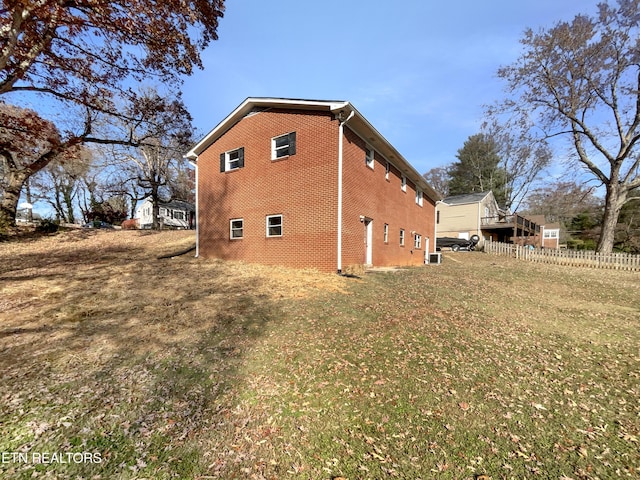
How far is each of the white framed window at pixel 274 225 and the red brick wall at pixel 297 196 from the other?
0.25 metres

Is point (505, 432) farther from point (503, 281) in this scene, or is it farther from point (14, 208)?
point (14, 208)

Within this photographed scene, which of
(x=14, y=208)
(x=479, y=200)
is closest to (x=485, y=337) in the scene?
(x=14, y=208)

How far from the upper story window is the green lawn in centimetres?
797

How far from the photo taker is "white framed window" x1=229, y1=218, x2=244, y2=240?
13.2m

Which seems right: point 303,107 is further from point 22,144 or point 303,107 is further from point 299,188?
point 22,144

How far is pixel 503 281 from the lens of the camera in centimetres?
1113

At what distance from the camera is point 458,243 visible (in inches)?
1151

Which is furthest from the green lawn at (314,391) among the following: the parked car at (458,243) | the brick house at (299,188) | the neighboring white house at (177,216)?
the neighboring white house at (177,216)

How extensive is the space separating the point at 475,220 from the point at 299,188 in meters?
27.3

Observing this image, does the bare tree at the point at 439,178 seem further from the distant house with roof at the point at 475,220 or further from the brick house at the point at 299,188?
the brick house at the point at 299,188

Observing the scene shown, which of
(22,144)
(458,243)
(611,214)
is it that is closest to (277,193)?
(22,144)

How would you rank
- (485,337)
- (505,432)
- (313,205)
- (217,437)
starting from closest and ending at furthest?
(217,437), (505,432), (485,337), (313,205)

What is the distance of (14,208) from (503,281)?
77.7ft

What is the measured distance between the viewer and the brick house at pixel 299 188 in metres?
10.4
